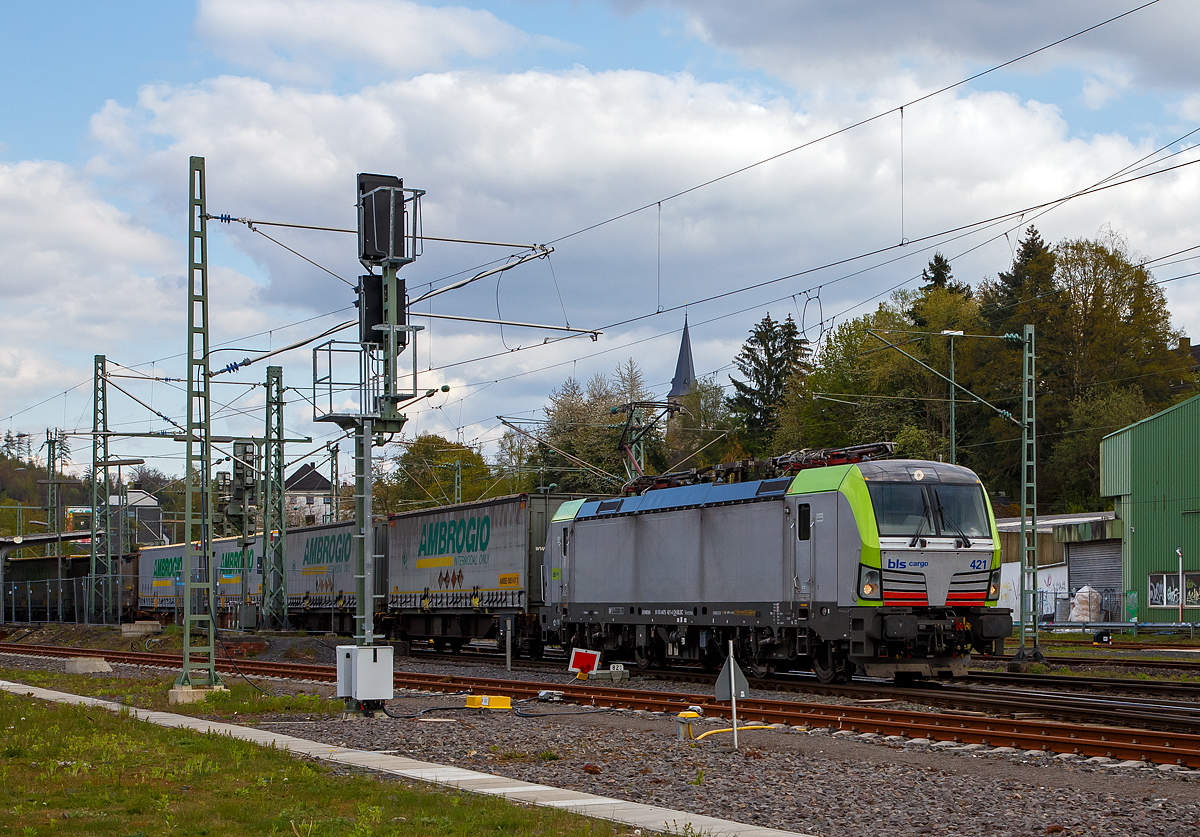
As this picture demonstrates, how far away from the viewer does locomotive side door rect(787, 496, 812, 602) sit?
2069 centimetres

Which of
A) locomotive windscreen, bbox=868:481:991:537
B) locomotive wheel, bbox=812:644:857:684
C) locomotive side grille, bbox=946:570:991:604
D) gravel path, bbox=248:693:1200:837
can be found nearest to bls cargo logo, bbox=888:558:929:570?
locomotive windscreen, bbox=868:481:991:537

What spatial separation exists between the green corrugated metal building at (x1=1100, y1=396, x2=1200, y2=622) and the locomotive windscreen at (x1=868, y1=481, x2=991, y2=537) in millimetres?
25086

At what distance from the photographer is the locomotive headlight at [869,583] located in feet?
63.7

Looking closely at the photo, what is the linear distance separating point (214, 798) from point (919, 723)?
8.41 m

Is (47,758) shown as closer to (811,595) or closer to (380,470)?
(811,595)

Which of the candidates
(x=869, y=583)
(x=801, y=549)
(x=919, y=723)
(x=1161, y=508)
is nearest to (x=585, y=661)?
(x=801, y=549)

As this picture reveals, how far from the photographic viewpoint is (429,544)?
35.8 meters

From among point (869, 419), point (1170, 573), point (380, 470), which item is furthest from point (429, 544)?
point (380, 470)

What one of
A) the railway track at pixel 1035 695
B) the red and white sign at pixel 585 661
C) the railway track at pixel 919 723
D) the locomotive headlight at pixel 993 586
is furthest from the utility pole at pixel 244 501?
the locomotive headlight at pixel 993 586

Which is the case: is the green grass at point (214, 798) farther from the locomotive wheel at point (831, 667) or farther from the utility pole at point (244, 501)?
the utility pole at point (244, 501)

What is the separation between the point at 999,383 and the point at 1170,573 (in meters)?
28.8

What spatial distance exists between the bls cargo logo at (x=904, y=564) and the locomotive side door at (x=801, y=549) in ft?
5.08

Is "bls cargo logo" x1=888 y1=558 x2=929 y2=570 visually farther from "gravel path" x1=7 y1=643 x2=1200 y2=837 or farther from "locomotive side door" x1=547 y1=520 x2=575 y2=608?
"locomotive side door" x1=547 y1=520 x2=575 y2=608

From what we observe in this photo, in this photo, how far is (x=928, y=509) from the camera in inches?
789
